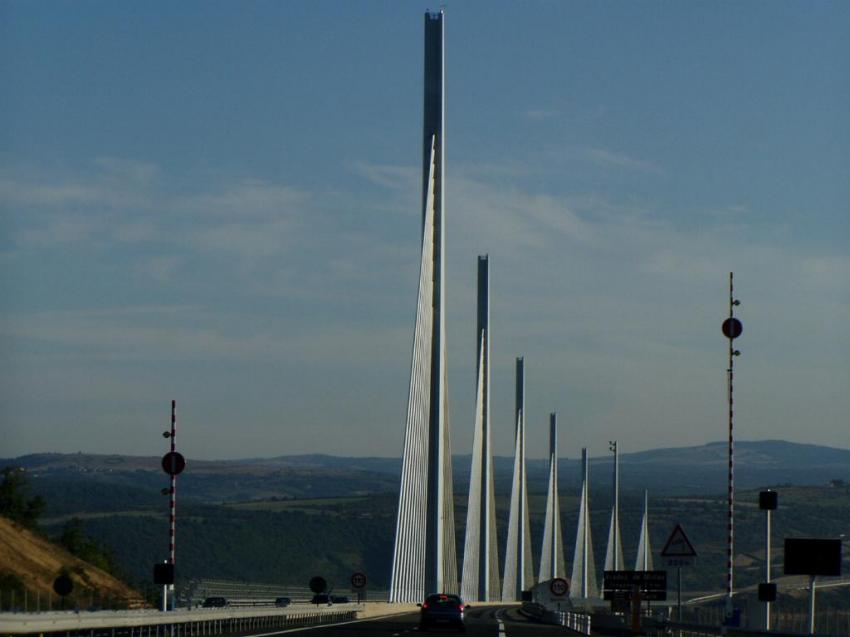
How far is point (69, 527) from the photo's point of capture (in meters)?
73.9

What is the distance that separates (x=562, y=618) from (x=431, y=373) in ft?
32.5

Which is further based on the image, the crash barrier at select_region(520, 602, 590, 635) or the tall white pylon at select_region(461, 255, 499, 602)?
the tall white pylon at select_region(461, 255, 499, 602)

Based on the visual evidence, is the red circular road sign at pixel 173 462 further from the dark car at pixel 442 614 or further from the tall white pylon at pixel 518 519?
the tall white pylon at pixel 518 519

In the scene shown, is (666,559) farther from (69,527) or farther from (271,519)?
(271,519)

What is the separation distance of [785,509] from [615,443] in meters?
94.1

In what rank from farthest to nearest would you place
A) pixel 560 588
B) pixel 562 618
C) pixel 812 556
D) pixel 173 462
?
pixel 562 618 → pixel 560 588 → pixel 173 462 → pixel 812 556

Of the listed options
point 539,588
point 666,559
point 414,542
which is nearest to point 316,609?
point 414,542

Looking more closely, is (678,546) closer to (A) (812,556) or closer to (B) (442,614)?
(A) (812,556)

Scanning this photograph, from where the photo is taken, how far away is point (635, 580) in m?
38.3

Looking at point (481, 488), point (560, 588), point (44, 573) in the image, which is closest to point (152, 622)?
point (560, 588)

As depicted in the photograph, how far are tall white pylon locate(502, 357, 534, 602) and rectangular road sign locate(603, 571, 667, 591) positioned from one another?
204 feet

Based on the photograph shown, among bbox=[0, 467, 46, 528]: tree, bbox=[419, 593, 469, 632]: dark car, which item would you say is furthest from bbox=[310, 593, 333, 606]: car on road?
bbox=[419, 593, 469, 632]: dark car

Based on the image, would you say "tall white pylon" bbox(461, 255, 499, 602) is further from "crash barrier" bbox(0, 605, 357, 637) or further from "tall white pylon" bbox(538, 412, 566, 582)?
"crash barrier" bbox(0, 605, 357, 637)

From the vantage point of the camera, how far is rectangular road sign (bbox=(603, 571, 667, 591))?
38125 mm
